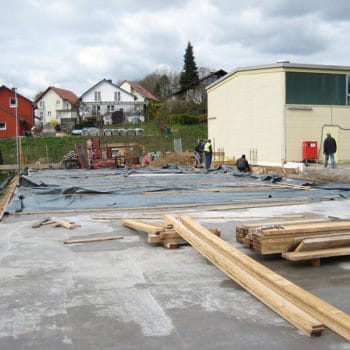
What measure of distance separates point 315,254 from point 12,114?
5931 centimetres

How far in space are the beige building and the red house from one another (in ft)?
136

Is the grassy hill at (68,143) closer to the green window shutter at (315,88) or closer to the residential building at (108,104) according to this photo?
the residential building at (108,104)

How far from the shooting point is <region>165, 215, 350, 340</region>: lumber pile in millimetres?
4137

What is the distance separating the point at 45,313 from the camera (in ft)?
15.5

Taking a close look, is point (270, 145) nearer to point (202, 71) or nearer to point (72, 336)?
point (72, 336)

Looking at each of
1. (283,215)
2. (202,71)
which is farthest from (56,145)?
(202,71)

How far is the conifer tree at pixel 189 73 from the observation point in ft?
270

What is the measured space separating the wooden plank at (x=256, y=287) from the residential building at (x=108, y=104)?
6097cm

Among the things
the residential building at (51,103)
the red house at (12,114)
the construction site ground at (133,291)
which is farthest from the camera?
the residential building at (51,103)

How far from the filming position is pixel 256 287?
5008 millimetres

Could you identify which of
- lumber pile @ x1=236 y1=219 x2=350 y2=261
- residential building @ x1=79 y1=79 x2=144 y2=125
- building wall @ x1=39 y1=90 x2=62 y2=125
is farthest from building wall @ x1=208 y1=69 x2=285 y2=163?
building wall @ x1=39 y1=90 x2=62 y2=125

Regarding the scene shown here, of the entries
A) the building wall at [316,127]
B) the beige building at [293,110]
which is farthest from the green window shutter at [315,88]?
the building wall at [316,127]

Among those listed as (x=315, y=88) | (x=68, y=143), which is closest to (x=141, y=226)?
(x=315, y=88)

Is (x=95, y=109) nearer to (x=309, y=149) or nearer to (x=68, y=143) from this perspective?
(x=68, y=143)
